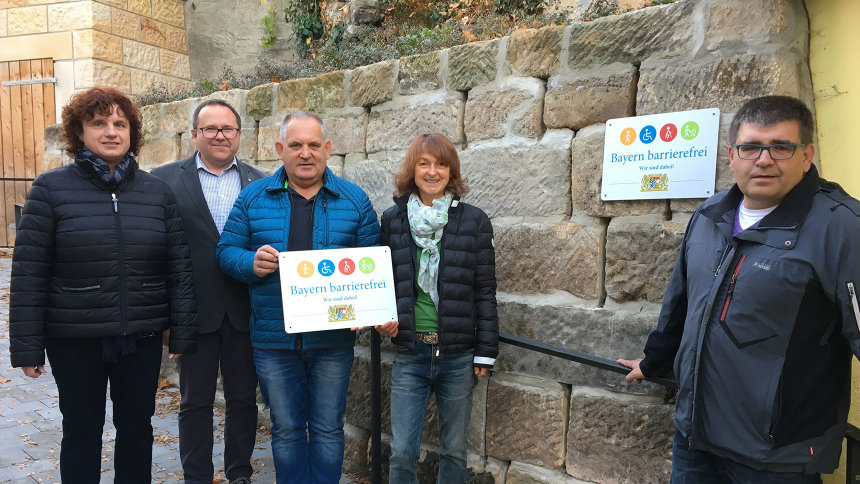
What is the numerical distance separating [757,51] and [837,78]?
333 mm

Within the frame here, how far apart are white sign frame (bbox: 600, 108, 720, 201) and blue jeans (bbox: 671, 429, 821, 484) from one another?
1058 mm

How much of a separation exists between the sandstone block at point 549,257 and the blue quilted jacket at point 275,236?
0.73 m

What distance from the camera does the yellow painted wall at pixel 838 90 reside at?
8.02 feet

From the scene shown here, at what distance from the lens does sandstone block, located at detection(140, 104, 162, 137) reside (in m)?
5.55

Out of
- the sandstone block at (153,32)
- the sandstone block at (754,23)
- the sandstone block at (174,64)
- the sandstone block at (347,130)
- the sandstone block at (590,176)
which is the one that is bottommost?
the sandstone block at (590,176)

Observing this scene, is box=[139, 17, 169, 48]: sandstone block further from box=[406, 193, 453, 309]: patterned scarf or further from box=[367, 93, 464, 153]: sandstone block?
box=[406, 193, 453, 309]: patterned scarf

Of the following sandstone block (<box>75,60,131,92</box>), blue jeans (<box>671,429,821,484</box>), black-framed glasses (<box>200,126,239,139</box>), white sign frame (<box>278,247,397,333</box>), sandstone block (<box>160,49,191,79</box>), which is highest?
sandstone block (<box>160,49,191,79</box>)

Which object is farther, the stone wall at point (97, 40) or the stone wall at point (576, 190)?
the stone wall at point (97, 40)

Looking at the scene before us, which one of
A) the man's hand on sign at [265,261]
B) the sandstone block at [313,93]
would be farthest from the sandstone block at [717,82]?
the sandstone block at [313,93]

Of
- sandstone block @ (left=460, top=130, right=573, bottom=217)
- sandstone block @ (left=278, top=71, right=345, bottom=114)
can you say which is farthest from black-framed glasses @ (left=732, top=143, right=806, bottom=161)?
sandstone block @ (left=278, top=71, right=345, bottom=114)

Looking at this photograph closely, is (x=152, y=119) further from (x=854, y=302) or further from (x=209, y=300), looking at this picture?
(x=854, y=302)

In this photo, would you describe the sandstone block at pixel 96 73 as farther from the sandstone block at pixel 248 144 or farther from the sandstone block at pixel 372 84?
the sandstone block at pixel 372 84

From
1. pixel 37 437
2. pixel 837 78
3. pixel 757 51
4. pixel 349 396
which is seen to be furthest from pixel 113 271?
pixel 837 78

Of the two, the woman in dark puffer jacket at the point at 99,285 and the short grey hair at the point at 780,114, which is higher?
the short grey hair at the point at 780,114
